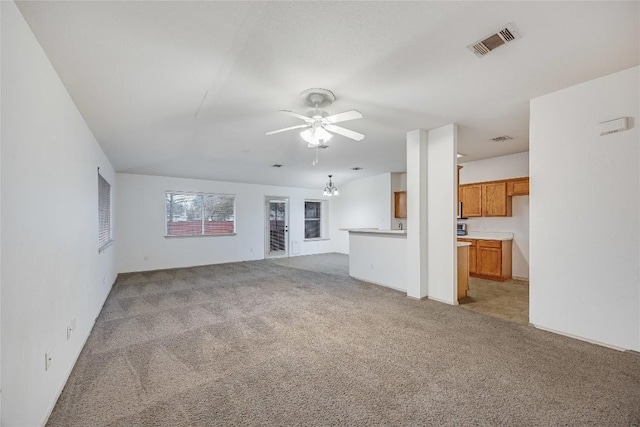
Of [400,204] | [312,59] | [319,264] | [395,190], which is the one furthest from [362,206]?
[312,59]

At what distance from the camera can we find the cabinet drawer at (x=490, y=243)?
545 cm

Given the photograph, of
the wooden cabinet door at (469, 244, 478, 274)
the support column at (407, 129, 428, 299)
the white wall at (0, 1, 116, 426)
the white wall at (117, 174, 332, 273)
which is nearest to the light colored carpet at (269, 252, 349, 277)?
the white wall at (117, 174, 332, 273)

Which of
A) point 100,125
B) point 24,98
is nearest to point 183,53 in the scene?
point 24,98

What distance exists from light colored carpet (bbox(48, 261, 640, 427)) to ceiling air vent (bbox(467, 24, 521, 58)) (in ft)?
8.35

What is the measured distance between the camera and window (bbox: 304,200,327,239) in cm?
980

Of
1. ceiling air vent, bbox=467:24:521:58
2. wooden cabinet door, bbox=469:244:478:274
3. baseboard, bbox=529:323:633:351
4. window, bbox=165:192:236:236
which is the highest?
ceiling air vent, bbox=467:24:521:58

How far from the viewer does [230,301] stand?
4219 mm

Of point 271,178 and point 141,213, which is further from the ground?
point 271,178

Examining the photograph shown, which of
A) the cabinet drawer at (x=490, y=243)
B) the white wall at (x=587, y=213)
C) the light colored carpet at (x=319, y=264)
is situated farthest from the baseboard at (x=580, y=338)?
the light colored carpet at (x=319, y=264)

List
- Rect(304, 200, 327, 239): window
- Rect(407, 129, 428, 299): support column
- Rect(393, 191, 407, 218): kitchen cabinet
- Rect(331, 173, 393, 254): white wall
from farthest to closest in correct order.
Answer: Rect(304, 200, 327, 239): window → Rect(331, 173, 393, 254): white wall → Rect(393, 191, 407, 218): kitchen cabinet → Rect(407, 129, 428, 299): support column

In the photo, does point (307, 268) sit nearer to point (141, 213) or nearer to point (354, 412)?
point (141, 213)

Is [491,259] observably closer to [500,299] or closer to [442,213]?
[500,299]

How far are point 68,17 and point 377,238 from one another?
4644 millimetres

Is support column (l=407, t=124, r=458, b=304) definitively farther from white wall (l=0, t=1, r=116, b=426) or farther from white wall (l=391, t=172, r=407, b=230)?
white wall (l=0, t=1, r=116, b=426)
